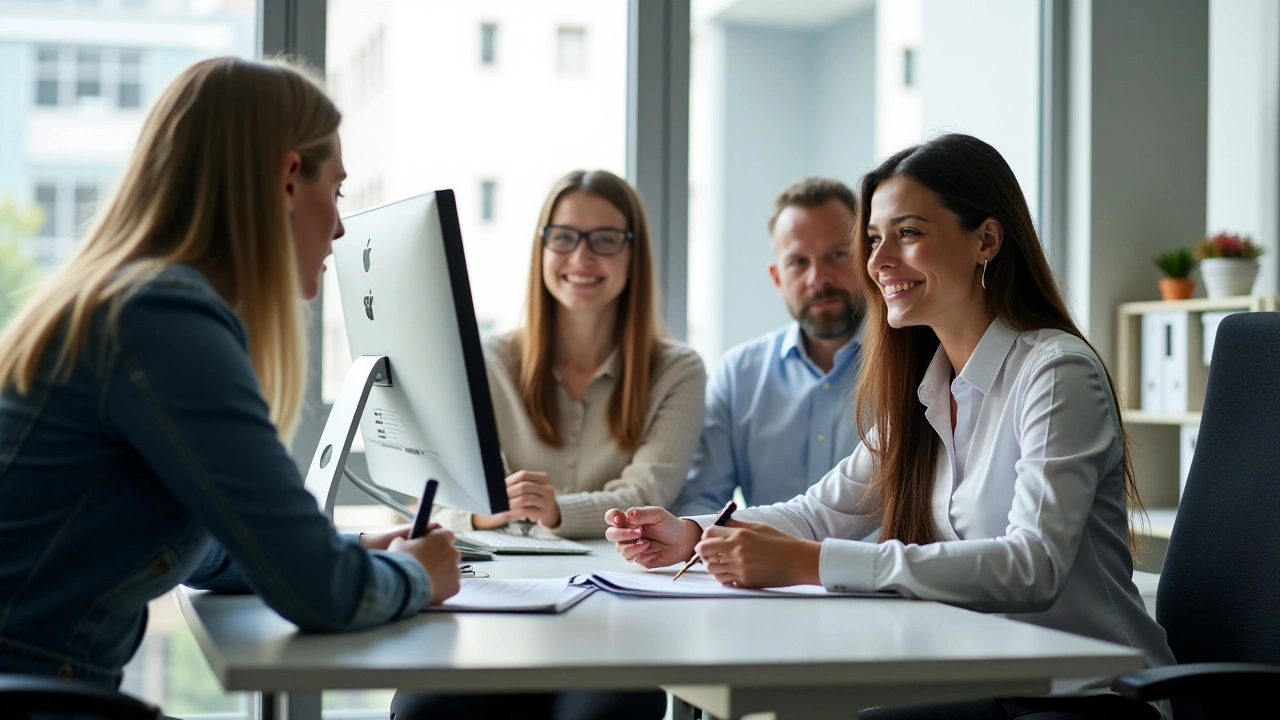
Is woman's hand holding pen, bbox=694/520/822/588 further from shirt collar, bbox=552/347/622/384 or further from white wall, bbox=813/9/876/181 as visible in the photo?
white wall, bbox=813/9/876/181

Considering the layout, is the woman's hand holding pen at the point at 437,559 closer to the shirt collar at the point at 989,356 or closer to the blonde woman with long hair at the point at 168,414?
the blonde woman with long hair at the point at 168,414

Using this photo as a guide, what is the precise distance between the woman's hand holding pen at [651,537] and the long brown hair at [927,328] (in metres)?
0.37

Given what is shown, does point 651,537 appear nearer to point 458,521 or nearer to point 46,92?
point 458,521

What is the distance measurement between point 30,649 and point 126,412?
0.25 meters

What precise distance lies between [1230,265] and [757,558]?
2.45m

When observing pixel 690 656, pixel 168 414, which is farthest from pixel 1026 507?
pixel 168 414

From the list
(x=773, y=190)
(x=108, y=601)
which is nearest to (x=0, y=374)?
(x=108, y=601)

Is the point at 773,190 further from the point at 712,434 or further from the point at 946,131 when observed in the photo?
the point at 946,131

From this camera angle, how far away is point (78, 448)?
3.66ft

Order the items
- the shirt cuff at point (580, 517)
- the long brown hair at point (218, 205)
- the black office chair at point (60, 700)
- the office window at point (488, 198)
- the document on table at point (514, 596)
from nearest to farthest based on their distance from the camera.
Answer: the black office chair at point (60, 700) → the long brown hair at point (218, 205) → the document on table at point (514, 596) → the shirt cuff at point (580, 517) → the office window at point (488, 198)

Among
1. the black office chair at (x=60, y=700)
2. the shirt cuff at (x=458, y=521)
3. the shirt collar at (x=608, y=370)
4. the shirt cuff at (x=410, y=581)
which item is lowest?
the shirt cuff at (x=458, y=521)

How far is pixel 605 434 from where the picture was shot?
101 inches

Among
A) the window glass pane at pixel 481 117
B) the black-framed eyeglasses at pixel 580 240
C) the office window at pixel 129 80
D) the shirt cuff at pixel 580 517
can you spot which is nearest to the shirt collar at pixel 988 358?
the shirt cuff at pixel 580 517

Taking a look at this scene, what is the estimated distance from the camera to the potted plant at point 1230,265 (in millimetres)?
3322
